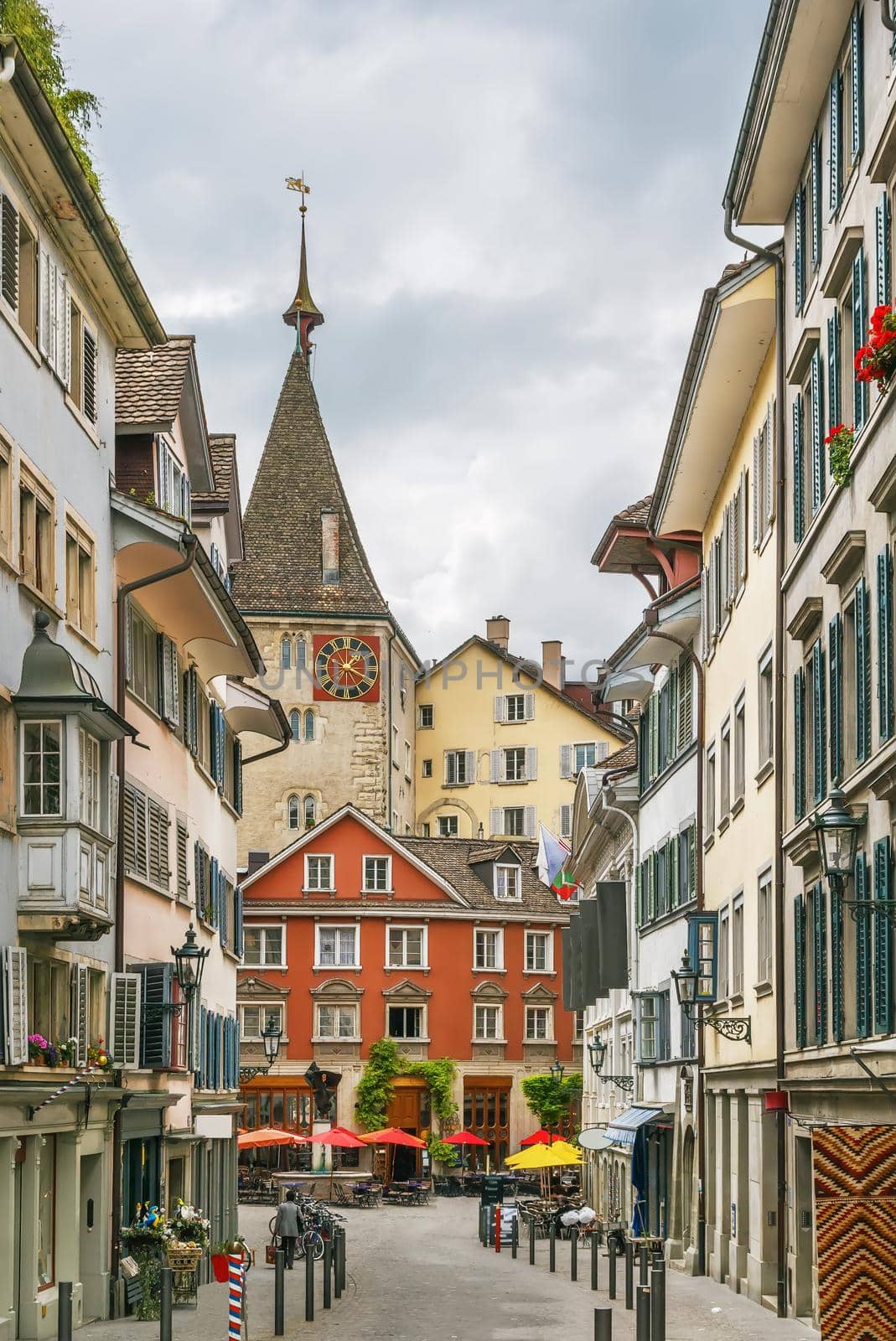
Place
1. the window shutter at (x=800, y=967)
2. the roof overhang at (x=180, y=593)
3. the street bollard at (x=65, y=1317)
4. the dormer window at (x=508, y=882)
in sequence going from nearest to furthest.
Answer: the street bollard at (x=65, y=1317), the window shutter at (x=800, y=967), the roof overhang at (x=180, y=593), the dormer window at (x=508, y=882)

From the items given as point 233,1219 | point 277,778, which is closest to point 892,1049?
point 233,1219

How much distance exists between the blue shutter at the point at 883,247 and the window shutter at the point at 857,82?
59.6 inches

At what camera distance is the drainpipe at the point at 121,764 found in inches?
977

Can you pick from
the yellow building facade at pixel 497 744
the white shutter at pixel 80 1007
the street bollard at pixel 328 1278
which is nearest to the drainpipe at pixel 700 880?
the street bollard at pixel 328 1278

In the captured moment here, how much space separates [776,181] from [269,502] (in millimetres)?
71624

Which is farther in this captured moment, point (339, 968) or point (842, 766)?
point (339, 968)

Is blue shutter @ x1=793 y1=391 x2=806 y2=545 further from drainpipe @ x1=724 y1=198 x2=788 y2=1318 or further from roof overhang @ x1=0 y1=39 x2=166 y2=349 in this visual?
roof overhang @ x1=0 y1=39 x2=166 y2=349

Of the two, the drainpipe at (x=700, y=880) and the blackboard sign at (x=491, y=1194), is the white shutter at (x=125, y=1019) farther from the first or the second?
the blackboard sign at (x=491, y=1194)

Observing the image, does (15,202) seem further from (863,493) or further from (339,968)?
(339,968)

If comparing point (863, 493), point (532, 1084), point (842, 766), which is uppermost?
point (863, 493)

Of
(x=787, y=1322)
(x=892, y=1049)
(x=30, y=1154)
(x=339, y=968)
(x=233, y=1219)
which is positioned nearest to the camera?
(x=892, y=1049)

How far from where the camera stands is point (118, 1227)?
81.0 ft

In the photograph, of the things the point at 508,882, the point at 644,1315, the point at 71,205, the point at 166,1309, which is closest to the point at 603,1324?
the point at 644,1315

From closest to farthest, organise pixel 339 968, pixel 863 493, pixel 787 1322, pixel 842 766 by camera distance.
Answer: pixel 863 493 → pixel 842 766 → pixel 787 1322 → pixel 339 968
